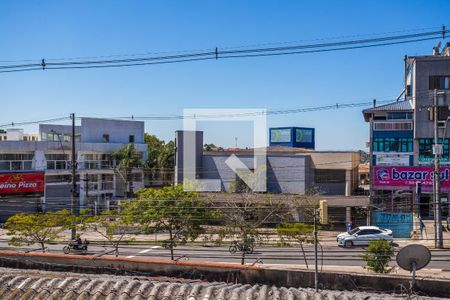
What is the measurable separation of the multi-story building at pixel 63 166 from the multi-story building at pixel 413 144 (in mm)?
16060

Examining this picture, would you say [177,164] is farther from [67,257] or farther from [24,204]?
[67,257]

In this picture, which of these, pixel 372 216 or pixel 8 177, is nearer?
pixel 372 216

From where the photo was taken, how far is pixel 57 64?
10.5 metres

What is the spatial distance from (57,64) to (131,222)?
1156 centimetres

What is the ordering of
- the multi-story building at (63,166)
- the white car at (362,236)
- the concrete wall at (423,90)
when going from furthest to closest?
the multi-story building at (63,166), the concrete wall at (423,90), the white car at (362,236)

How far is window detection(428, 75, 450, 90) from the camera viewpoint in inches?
1099

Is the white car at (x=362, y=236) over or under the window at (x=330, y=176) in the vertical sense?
under

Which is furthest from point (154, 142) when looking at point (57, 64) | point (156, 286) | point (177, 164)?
point (156, 286)

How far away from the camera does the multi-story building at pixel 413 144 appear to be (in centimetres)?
2780

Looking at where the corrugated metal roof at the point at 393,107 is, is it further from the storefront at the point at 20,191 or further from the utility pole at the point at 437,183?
the storefront at the point at 20,191

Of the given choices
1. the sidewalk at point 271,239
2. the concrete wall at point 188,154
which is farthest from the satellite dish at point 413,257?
the concrete wall at point 188,154

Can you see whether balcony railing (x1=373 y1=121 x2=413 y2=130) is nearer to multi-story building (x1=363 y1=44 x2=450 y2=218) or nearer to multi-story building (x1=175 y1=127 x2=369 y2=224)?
multi-story building (x1=363 y1=44 x2=450 y2=218)

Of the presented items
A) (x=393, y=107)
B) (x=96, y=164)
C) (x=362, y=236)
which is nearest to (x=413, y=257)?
(x=362, y=236)

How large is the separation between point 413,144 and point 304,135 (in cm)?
2322
